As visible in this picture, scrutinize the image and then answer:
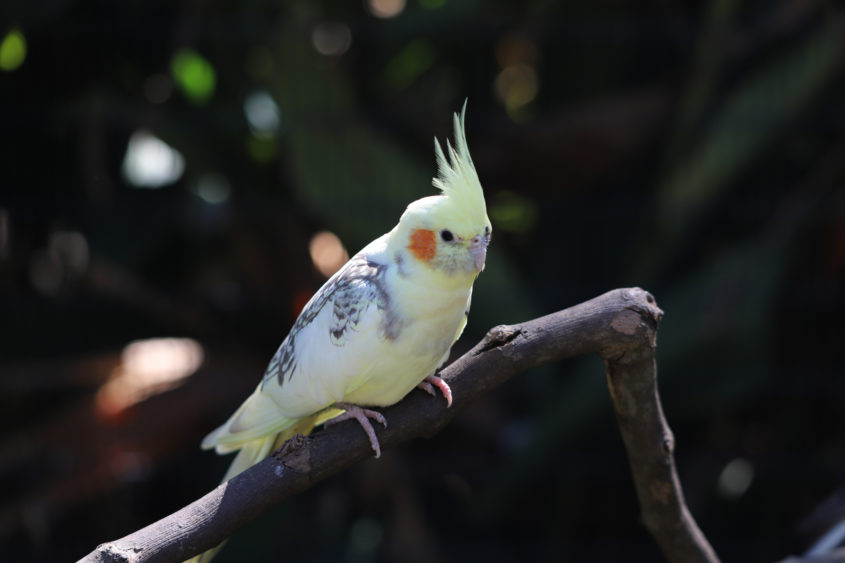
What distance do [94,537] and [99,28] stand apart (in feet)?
5.53

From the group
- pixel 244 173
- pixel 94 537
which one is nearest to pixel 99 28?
pixel 244 173

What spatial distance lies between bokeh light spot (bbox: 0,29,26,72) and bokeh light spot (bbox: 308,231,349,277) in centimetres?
112

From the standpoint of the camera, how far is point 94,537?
2.86m

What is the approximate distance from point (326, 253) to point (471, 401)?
1.57m

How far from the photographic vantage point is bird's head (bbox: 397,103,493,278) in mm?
1355

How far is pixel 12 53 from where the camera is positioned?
109 inches

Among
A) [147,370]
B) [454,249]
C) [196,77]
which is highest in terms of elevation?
[196,77]

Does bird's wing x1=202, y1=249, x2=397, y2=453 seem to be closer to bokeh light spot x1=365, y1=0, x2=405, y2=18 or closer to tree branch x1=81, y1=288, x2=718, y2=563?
tree branch x1=81, y1=288, x2=718, y2=563

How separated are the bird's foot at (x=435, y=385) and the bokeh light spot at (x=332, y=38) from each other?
1637 mm

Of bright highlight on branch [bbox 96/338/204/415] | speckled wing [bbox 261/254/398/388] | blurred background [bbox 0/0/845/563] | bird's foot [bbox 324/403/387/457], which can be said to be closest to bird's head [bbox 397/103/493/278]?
speckled wing [bbox 261/254/398/388]

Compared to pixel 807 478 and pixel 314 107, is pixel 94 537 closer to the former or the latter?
pixel 314 107

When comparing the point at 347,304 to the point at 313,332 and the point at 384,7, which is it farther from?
the point at 384,7

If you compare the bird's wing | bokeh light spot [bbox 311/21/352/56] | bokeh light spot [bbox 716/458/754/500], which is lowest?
bokeh light spot [bbox 716/458/754/500]

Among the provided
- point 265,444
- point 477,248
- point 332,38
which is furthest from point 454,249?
point 332,38
